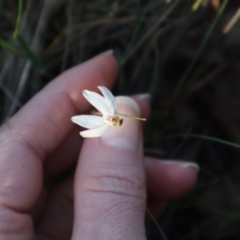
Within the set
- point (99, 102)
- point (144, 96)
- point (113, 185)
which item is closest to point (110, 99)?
point (99, 102)

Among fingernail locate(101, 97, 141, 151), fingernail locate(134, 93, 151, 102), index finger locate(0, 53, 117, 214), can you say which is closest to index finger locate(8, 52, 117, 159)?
index finger locate(0, 53, 117, 214)

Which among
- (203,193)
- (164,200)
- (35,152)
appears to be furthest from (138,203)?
(203,193)

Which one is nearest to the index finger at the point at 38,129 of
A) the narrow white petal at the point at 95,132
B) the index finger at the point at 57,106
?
the index finger at the point at 57,106

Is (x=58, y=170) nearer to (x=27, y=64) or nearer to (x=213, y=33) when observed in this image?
(x=27, y=64)

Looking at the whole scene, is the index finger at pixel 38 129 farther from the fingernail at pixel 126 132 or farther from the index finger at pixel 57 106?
the fingernail at pixel 126 132

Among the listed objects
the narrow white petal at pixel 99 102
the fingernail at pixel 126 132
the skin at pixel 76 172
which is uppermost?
the narrow white petal at pixel 99 102

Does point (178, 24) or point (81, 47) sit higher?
point (178, 24)

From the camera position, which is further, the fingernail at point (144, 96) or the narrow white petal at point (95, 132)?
the fingernail at point (144, 96)
